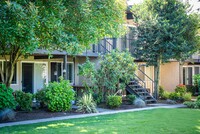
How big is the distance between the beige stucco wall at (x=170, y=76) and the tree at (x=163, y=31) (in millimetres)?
6084

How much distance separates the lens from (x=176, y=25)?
20156 mm

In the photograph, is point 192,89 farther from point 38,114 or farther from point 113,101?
point 38,114

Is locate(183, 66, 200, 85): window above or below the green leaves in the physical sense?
below

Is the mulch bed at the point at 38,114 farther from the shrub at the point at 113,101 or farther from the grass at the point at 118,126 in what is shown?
the shrub at the point at 113,101

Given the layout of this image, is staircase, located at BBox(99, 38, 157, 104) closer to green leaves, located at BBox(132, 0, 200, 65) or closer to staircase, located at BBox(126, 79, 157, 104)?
staircase, located at BBox(126, 79, 157, 104)

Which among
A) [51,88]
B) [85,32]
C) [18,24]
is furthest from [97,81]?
[18,24]

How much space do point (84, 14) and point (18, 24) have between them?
10.1 feet

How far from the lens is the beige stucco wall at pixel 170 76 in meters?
27.4

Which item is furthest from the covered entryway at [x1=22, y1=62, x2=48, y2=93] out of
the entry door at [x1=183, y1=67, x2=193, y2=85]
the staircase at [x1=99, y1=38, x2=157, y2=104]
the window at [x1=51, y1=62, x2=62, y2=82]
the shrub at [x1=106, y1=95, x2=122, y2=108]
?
the entry door at [x1=183, y1=67, x2=193, y2=85]

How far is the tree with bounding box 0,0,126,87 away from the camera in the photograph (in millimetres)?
9367

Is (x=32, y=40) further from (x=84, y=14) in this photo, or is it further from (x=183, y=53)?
(x=183, y=53)

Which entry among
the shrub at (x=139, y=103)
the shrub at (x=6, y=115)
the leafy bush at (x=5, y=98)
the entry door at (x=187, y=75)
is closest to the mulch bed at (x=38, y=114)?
the shrub at (x=6, y=115)

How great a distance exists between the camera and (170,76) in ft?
90.9

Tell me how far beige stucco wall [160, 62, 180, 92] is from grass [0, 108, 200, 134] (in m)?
14.0
